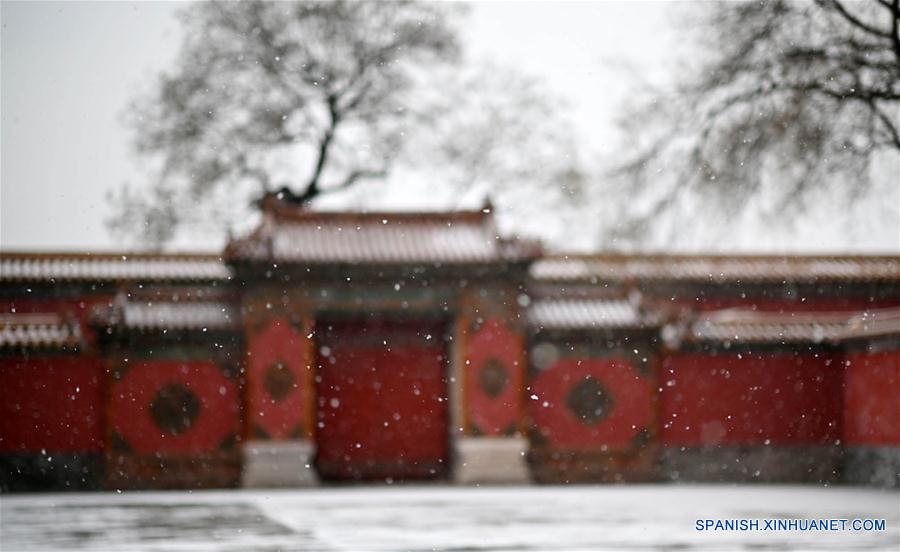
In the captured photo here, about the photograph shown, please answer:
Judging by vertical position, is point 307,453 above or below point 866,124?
below

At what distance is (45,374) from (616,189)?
11353 mm

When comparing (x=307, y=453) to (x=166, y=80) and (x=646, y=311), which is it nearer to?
(x=646, y=311)

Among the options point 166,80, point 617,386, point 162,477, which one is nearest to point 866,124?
point 617,386

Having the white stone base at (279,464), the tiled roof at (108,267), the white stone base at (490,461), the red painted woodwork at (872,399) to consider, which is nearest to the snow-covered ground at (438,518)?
the white stone base at (279,464)

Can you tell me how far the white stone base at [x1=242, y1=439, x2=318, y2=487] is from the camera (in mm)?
19266

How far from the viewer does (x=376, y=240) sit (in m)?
20.7

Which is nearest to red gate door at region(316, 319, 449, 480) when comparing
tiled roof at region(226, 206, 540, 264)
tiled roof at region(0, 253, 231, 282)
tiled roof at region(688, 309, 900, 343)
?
tiled roof at region(226, 206, 540, 264)

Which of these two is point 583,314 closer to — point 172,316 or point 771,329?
point 771,329

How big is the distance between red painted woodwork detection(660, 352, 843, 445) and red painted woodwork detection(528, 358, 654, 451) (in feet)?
1.33

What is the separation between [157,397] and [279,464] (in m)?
1.93

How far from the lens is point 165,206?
85.0 ft

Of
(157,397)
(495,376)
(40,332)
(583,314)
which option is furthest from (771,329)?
(40,332)

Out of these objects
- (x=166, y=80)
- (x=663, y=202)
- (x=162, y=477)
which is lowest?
(x=162, y=477)

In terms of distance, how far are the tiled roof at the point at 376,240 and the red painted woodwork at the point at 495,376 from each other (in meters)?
1.13
